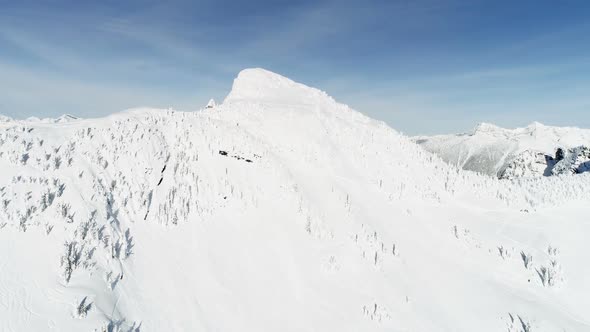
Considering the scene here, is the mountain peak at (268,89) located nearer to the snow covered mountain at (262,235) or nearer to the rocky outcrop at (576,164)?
the snow covered mountain at (262,235)

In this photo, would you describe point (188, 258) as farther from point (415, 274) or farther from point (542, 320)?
point (542, 320)

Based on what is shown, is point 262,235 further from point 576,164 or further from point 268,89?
point 576,164

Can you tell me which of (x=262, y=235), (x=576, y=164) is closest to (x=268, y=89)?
(x=262, y=235)

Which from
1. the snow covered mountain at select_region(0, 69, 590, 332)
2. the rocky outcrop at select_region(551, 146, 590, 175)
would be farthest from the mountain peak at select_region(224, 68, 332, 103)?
the rocky outcrop at select_region(551, 146, 590, 175)

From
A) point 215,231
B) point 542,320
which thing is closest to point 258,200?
point 215,231

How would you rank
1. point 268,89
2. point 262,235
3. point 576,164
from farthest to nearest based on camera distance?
point 576,164 < point 268,89 < point 262,235

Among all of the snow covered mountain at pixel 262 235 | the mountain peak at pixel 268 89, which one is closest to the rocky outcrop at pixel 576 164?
the snow covered mountain at pixel 262 235

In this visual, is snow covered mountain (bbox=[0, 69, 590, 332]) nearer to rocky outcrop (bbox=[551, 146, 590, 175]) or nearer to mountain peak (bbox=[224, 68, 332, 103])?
mountain peak (bbox=[224, 68, 332, 103])
